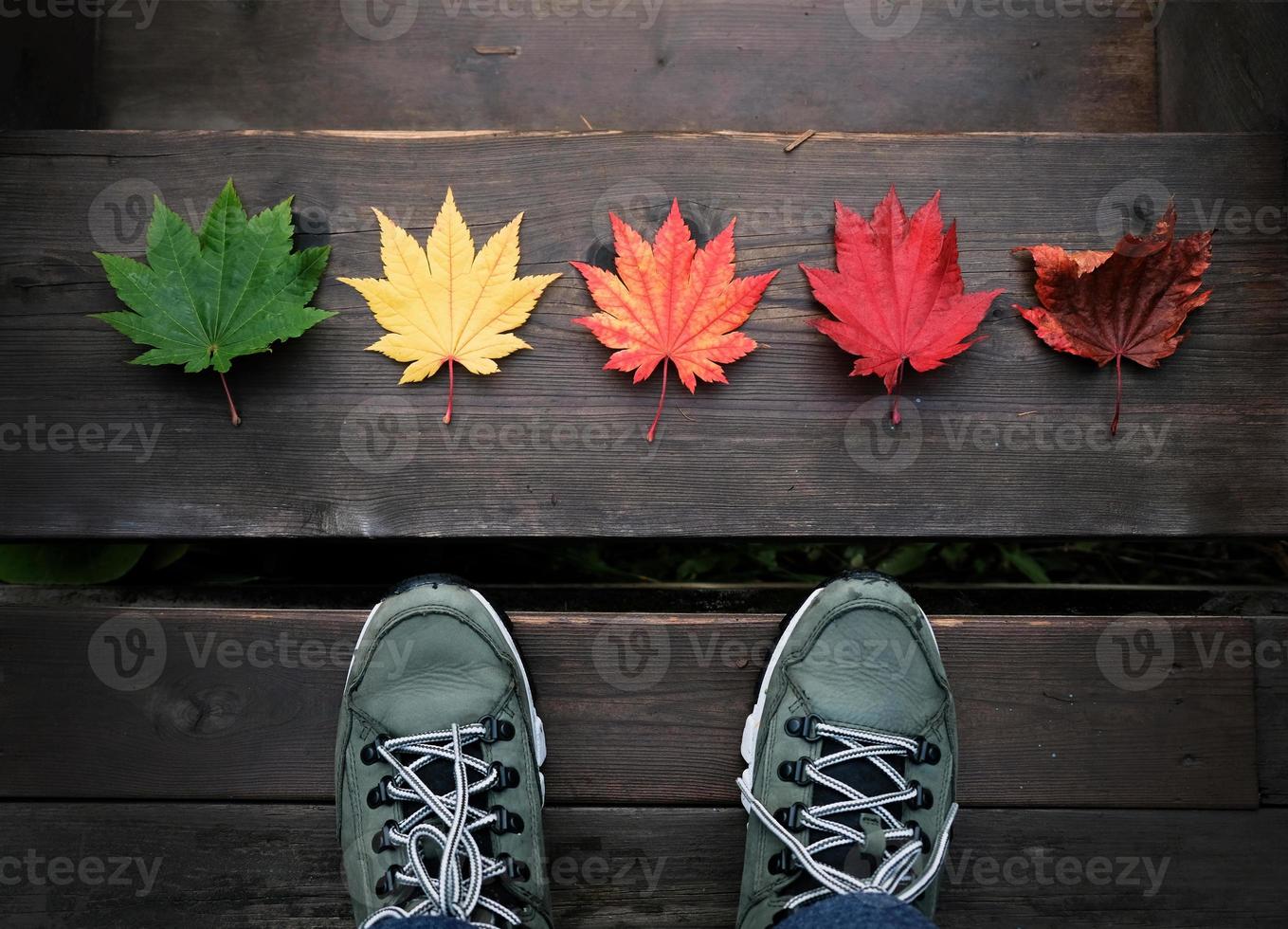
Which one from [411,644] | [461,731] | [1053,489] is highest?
[1053,489]

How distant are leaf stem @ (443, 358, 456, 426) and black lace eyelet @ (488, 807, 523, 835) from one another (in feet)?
1.99

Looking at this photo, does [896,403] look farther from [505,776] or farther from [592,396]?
[505,776]

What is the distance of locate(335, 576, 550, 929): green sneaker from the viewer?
124 centimetres

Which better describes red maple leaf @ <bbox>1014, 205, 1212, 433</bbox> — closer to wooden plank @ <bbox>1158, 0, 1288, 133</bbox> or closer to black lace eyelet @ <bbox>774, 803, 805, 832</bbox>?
wooden plank @ <bbox>1158, 0, 1288, 133</bbox>

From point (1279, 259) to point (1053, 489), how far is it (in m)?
0.51

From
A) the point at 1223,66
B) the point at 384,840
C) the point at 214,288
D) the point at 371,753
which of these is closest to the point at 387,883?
the point at 384,840

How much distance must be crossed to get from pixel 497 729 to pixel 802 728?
0.48m

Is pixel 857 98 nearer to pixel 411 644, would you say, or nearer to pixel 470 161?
pixel 470 161

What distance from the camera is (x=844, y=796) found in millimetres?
1261

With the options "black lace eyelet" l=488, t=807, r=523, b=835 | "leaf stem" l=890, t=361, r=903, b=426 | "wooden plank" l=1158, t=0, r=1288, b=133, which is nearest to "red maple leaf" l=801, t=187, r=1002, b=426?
"leaf stem" l=890, t=361, r=903, b=426

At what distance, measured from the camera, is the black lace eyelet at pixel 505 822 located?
4.09 feet

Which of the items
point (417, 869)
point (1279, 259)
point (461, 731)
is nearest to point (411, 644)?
point (461, 731)

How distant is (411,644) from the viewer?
1270mm

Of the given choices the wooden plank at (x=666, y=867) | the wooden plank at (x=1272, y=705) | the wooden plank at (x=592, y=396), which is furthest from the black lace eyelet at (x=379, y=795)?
the wooden plank at (x=1272, y=705)
